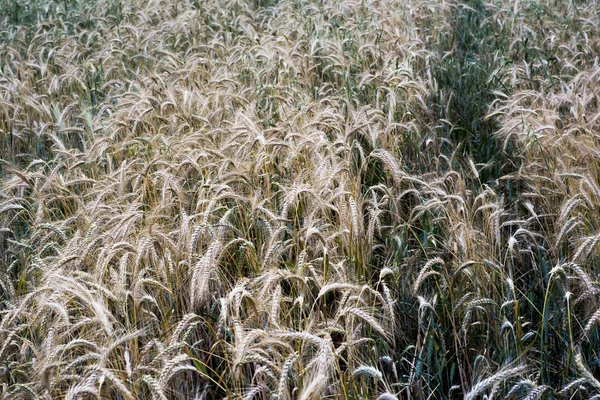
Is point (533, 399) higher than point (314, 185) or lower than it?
lower

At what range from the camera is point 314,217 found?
10.4 feet

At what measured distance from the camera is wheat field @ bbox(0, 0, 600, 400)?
2352 millimetres

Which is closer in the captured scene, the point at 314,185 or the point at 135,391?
the point at 135,391

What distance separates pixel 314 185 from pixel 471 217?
789 mm

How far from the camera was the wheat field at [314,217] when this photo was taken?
235 centimetres

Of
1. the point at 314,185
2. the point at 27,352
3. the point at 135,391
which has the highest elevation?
the point at 314,185

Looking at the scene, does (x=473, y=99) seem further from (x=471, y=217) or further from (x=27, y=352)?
(x=27, y=352)

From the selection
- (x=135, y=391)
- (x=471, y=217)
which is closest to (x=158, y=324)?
(x=135, y=391)

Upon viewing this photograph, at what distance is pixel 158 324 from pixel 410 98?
2.58 meters

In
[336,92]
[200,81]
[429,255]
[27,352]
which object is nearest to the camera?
[27,352]

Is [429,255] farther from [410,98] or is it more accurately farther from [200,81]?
[200,81]

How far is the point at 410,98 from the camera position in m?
4.46

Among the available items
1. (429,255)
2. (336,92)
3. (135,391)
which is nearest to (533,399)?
(429,255)

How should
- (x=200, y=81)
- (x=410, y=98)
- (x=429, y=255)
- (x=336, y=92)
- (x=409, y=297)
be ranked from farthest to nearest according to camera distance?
(x=200, y=81) < (x=336, y=92) < (x=410, y=98) < (x=429, y=255) < (x=409, y=297)
